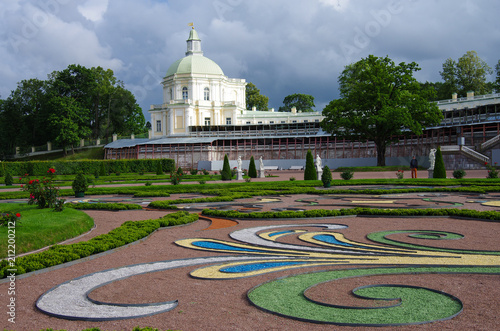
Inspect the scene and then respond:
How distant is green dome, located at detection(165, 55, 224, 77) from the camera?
77069mm

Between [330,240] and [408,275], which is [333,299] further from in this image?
[330,240]

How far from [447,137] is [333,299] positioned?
4479cm

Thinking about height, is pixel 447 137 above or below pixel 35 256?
above

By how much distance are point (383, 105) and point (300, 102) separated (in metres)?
53.9

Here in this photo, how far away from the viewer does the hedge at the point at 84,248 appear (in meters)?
7.11

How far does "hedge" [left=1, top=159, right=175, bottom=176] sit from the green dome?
28281mm

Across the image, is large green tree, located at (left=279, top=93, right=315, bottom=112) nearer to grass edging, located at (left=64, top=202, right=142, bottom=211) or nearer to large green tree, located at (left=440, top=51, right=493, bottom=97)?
large green tree, located at (left=440, top=51, right=493, bottom=97)

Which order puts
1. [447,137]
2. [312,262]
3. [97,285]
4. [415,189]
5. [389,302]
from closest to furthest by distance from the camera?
[389,302]
[97,285]
[312,262]
[415,189]
[447,137]

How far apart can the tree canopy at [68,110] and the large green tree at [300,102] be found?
30905 millimetres

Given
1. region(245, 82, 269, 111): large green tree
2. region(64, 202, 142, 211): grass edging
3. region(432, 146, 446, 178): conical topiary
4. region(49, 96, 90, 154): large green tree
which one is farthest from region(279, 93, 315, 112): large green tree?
region(64, 202, 142, 211): grass edging

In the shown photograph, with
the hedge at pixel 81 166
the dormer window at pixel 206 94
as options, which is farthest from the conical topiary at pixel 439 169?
the dormer window at pixel 206 94

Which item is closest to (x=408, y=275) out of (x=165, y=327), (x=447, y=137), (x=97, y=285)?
(x=165, y=327)

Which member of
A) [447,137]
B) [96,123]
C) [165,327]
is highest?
[96,123]

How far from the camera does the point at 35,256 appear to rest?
7496 millimetres
